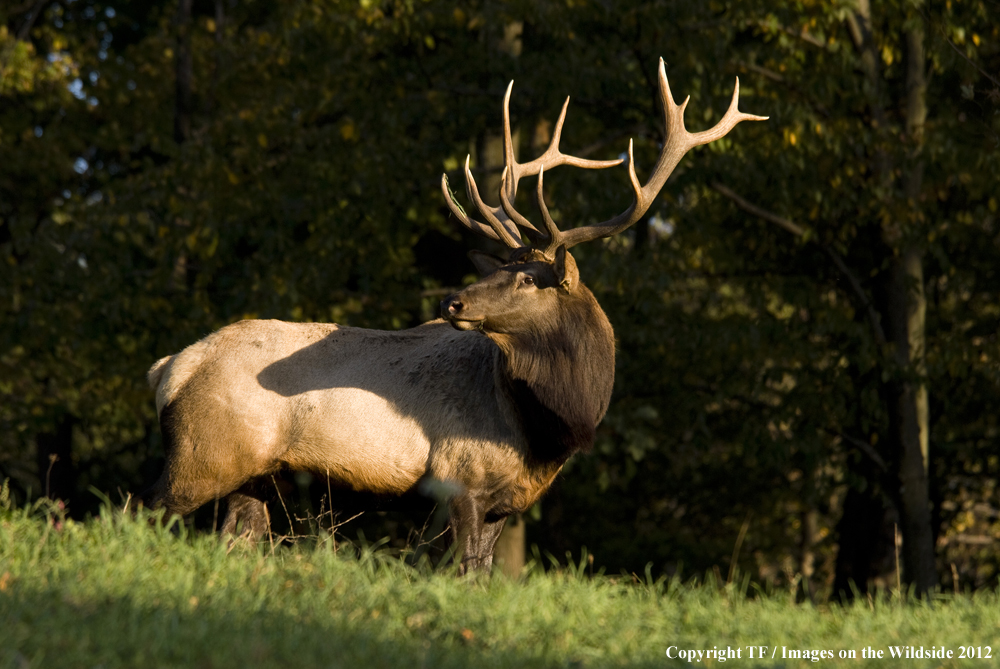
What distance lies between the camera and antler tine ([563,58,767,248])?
6331 mm

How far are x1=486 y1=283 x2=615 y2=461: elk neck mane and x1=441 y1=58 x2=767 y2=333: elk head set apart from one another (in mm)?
105

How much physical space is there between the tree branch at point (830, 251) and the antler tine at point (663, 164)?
273 cm

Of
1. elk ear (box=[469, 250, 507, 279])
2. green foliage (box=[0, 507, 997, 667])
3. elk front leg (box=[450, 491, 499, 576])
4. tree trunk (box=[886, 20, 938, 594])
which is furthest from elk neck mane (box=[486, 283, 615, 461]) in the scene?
tree trunk (box=[886, 20, 938, 594])

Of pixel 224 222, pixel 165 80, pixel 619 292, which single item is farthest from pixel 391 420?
pixel 165 80

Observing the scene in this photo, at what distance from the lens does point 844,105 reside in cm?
1020

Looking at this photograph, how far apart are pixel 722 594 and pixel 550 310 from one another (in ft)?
6.25

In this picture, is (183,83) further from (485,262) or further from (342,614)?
(342,614)

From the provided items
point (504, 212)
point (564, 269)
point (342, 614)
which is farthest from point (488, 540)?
point (342, 614)

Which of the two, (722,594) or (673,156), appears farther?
(673,156)

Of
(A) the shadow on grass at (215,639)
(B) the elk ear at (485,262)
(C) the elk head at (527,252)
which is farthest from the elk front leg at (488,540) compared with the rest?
(A) the shadow on grass at (215,639)

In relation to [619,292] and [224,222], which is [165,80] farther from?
[619,292]

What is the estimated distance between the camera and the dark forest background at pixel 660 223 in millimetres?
9578

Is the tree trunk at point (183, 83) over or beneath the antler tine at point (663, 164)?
over

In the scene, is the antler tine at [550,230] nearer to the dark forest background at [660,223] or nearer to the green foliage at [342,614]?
the green foliage at [342,614]
